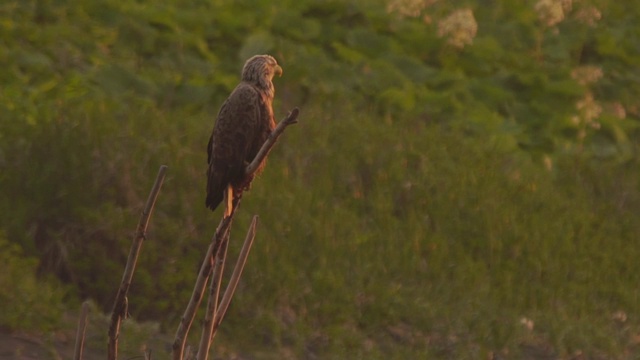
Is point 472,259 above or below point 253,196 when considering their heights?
below

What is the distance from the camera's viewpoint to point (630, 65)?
14.0 meters

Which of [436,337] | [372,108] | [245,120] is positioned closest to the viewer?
[245,120]

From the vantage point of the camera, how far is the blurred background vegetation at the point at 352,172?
794 centimetres

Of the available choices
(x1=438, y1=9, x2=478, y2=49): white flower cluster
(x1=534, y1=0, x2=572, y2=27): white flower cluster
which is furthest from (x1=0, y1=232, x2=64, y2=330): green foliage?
(x1=534, y1=0, x2=572, y2=27): white flower cluster

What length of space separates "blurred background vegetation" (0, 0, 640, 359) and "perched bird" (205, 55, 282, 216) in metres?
2.59

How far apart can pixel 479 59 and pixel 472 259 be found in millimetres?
3976

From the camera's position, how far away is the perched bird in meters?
4.81

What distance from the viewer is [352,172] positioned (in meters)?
9.67

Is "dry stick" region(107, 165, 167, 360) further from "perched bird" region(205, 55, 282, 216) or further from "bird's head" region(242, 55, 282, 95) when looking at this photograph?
"bird's head" region(242, 55, 282, 95)

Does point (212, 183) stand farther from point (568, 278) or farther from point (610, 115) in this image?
point (610, 115)

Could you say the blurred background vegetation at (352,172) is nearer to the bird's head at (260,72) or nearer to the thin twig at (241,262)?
the bird's head at (260,72)

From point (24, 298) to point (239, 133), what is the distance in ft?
9.00

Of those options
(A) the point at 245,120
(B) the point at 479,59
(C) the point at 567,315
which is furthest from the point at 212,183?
(B) the point at 479,59

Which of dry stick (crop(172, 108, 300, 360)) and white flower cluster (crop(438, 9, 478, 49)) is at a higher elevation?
dry stick (crop(172, 108, 300, 360))
